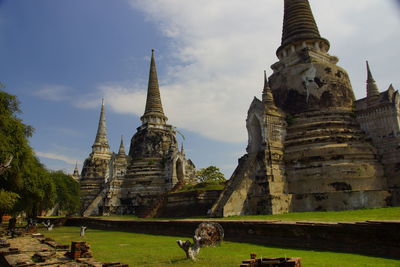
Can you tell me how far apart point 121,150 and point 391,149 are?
2904cm

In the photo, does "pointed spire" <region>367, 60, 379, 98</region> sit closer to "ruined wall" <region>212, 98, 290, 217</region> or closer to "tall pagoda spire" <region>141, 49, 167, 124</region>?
"ruined wall" <region>212, 98, 290, 217</region>

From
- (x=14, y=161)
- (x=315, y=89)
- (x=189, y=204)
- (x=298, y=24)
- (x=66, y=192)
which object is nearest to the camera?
(x=14, y=161)

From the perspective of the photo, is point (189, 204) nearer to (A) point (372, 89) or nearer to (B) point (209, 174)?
(A) point (372, 89)

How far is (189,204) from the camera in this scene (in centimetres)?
2608

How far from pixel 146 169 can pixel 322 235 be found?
3028 cm

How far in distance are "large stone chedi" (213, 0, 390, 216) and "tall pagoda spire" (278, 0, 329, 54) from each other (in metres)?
0.39

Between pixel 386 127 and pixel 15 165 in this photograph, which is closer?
pixel 15 165

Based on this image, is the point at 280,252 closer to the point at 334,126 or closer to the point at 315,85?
the point at 334,126

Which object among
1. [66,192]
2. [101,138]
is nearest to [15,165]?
[66,192]

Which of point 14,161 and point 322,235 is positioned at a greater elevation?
point 14,161

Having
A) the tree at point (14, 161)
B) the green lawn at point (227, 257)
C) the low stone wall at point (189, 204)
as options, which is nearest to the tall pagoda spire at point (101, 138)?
the low stone wall at point (189, 204)

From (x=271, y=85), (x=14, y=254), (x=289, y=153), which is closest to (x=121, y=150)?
(x=271, y=85)

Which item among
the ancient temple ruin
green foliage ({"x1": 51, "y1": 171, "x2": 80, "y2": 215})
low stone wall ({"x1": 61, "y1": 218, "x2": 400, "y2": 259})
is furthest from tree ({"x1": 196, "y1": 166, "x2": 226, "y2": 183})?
low stone wall ({"x1": 61, "y1": 218, "x2": 400, "y2": 259})

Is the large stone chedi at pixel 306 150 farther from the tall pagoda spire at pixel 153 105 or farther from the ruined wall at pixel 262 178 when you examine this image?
the tall pagoda spire at pixel 153 105
